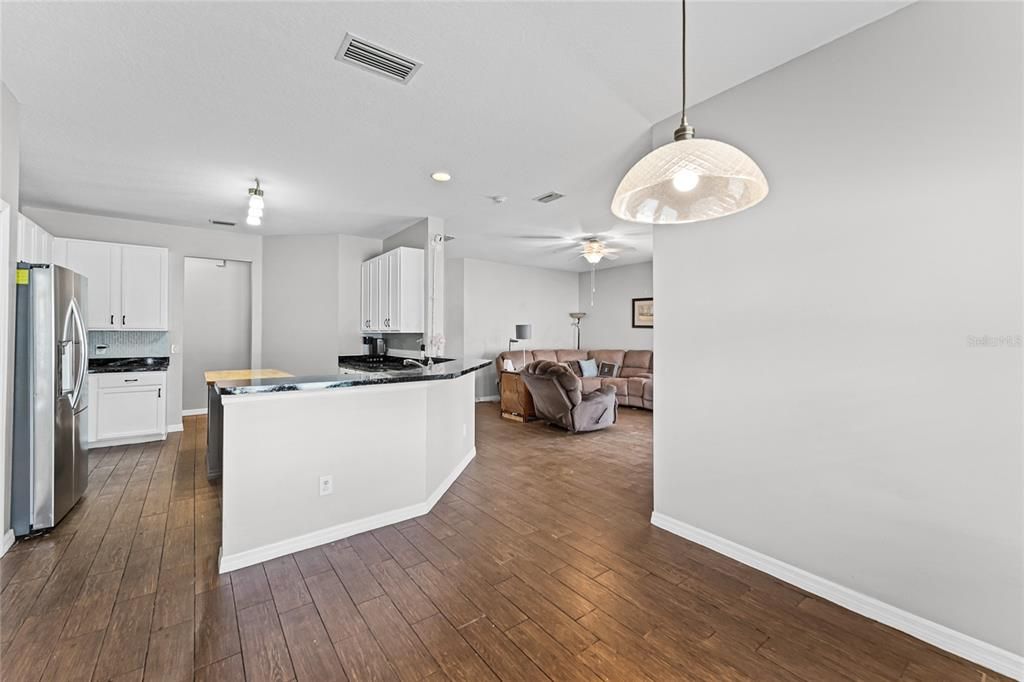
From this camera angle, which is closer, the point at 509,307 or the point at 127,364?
the point at 127,364

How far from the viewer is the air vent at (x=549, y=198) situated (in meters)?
4.27

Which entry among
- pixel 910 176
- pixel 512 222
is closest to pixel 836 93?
pixel 910 176

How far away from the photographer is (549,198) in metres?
4.41

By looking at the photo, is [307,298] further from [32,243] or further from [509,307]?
[509,307]

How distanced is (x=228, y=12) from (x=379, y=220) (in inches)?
134

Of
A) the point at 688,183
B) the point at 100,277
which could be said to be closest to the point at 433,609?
the point at 688,183

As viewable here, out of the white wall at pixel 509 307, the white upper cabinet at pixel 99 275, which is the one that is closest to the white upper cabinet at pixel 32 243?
the white upper cabinet at pixel 99 275

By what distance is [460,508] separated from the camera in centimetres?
316

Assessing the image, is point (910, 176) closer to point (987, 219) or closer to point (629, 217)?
point (987, 219)

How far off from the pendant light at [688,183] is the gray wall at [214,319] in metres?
6.53

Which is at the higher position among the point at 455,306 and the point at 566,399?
the point at 455,306

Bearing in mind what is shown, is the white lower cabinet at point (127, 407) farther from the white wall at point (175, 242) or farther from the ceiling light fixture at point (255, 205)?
the ceiling light fixture at point (255, 205)

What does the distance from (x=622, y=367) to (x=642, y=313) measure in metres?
1.12

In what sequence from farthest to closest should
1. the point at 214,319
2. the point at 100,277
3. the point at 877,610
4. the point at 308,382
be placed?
the point at 214,319 → the point at 100,277 → the point at 308,382 → the point at 877,610
